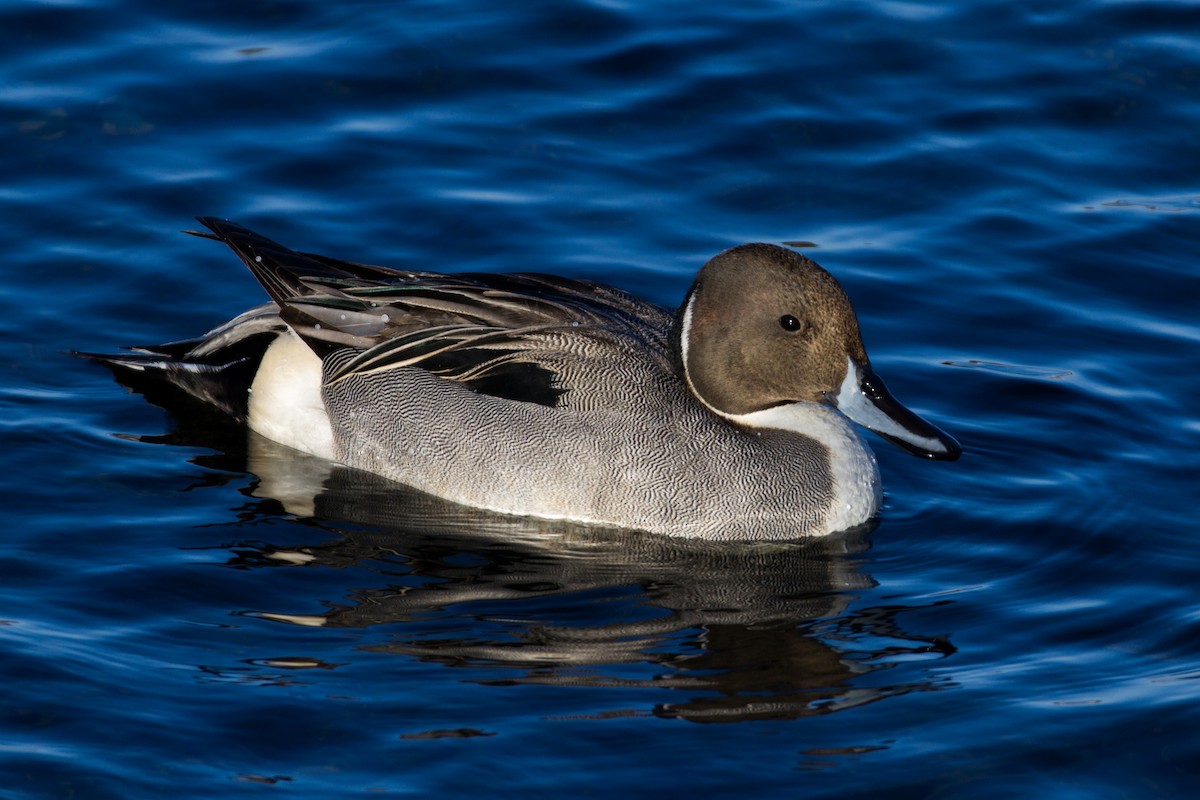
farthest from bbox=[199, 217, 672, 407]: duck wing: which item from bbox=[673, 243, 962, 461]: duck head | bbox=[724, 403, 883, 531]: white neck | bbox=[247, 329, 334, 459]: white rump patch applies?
bbox=[724, 403, 883, 531]: white neck

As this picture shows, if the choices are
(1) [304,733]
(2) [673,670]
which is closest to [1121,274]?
(2) [673,670]

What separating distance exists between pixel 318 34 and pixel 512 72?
3.87 ft

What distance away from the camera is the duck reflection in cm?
602

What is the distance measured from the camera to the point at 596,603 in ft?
21.5

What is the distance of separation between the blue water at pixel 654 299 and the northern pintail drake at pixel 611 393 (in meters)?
0.20

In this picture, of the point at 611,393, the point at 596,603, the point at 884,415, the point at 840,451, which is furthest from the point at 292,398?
the point at 884,415

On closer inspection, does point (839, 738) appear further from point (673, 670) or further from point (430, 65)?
point (430, 65)

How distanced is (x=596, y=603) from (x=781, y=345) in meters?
1.32

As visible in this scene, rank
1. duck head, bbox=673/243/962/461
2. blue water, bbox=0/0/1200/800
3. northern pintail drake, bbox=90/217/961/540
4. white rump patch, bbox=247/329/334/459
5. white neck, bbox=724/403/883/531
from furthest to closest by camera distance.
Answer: white rump patch, bbox=247/329/334/459
white neck, bbox=724/403/883/531
northern pintail drake, bbox=90/217/961/540
duck head, bbox=673/243/962/461
blue water, bbox=0/0/1200/800

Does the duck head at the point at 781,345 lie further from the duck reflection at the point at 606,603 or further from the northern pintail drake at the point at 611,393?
the duck reflection at the point at 606,603

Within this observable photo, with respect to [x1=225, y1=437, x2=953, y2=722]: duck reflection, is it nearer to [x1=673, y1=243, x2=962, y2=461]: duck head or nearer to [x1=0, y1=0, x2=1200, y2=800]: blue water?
[x1=0, y1=0, x2=1200, y2=800]: blue water

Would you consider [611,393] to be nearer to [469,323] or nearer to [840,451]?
[469,323]

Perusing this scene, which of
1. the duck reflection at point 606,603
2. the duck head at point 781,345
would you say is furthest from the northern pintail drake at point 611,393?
the duck reflection at point 606,603

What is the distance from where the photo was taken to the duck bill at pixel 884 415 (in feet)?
23.3
